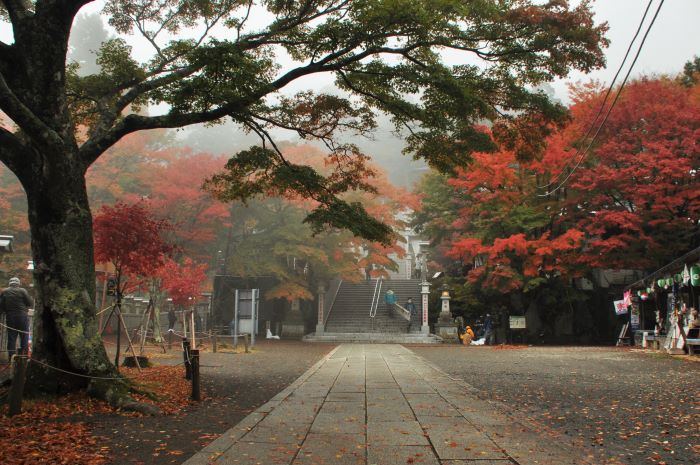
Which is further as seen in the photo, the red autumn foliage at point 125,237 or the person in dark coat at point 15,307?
the person in dark coat at point 15,307

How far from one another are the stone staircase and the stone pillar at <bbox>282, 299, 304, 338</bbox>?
178cm

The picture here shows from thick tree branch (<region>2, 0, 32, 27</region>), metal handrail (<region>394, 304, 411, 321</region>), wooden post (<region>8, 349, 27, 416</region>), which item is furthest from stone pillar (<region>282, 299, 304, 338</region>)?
thick tree branch (<region>2, 0, 32, 27</region>)

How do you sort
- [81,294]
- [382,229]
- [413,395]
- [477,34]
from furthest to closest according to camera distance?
[382,229] < [477,34] < [413,395] < [81,294]

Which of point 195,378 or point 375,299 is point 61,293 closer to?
point 195,378

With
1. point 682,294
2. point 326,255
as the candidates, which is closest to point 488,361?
point 682,294

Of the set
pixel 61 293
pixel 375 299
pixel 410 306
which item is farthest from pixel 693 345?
pixel 375 299

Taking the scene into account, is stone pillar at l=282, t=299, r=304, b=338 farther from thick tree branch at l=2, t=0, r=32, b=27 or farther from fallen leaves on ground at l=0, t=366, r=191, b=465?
thick tree branch at l=2, t=0, r=32, b=27

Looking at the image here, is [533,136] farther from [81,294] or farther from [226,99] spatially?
[81,294]

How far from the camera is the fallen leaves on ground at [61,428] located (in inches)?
163

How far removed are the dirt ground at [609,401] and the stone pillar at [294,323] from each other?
16453 mm

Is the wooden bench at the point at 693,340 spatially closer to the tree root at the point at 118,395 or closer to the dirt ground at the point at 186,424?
the dirt ground at the point at 186,424

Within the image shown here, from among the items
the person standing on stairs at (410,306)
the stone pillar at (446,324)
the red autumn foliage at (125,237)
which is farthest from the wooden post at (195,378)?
the person standing on stairs at (410,306)

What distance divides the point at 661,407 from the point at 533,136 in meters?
5.08

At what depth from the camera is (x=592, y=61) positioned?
8648 millimetres
